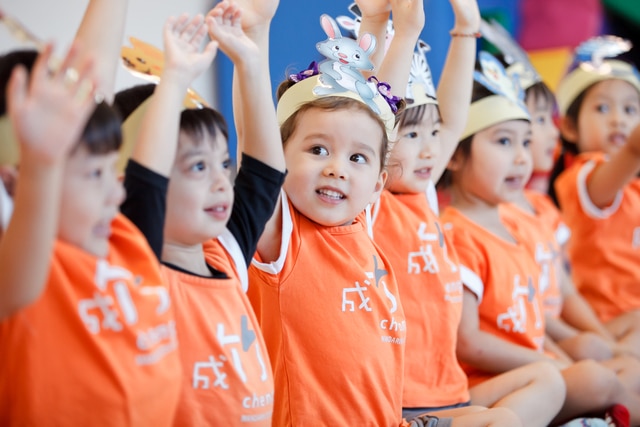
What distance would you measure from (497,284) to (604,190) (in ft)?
2.25

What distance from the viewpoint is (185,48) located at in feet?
3.56

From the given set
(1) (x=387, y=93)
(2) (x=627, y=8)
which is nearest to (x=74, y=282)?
(1) (x=387, y=93)

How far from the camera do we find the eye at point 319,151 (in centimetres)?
140

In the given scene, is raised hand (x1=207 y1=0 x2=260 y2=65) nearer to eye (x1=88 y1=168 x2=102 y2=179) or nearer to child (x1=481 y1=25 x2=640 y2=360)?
eye (x1=88 y1=168 x2=102 y2=179)

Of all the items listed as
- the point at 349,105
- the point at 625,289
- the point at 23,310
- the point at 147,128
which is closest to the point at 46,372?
the point at 23,310

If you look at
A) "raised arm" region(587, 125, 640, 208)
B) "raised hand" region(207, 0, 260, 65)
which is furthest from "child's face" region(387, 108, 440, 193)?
"raised arm" region(587, 125, 640, 208)

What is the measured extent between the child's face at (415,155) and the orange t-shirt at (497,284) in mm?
237

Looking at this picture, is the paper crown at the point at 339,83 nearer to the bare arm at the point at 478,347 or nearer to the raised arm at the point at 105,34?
the raised arm at the point at 105,34

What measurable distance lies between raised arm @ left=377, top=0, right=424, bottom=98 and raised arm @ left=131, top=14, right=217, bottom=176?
1.80 feet

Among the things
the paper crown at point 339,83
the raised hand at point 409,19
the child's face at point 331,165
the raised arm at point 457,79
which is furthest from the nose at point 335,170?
the raised arm at point 457,79

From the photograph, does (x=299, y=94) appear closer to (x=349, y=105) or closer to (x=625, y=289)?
(x=349, y=105)

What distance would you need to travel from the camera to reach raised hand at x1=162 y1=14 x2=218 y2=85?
106cm

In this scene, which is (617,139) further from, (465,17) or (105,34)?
(105,34)

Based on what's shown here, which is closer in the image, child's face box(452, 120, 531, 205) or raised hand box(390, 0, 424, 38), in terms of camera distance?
raised hand box(390, 0, 424, 38)
